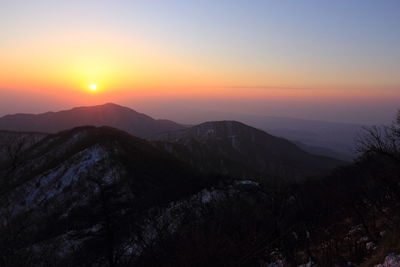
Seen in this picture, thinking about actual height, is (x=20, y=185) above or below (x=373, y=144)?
below

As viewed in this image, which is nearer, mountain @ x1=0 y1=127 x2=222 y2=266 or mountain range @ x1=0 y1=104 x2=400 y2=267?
mountain range @ x1=0 y1=104 x2=400 y2=267

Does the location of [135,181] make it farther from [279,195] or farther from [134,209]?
[279,195]

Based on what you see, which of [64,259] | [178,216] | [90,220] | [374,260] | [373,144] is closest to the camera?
[374,260]

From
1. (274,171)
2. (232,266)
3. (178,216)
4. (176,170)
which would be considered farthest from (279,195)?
(274,171)

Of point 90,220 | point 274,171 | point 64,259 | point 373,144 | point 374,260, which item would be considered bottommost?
point 274,171

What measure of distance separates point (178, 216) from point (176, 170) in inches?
1213

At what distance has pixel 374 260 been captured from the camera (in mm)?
12586

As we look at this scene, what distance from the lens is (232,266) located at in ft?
62.1

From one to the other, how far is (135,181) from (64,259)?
74.8 ft

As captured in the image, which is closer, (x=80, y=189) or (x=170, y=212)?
(x=170, y=212)

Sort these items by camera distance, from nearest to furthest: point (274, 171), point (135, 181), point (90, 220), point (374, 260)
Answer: point (374, 260) → point (90, 220) → point (135, 181) → point (274, 171)

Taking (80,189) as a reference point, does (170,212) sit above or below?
above

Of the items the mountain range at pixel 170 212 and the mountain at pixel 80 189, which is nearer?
the mountain range at pixel 170 212

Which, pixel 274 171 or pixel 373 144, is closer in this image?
pixel 373 144
